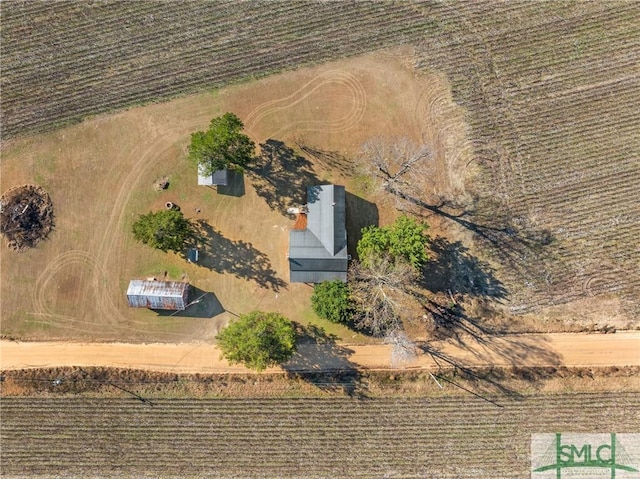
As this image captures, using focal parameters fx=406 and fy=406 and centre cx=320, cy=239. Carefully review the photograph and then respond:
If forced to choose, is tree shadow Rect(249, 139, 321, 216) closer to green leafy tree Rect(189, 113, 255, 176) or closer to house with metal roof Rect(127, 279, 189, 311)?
green leafy tree Rect(189, 113, 255, 176)

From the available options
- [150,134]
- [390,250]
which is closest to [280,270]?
[390,250]

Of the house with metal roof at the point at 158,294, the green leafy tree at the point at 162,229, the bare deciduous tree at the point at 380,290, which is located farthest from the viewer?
the house with metal roof at the point at 158,294

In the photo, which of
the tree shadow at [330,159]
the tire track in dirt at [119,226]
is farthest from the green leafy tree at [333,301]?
the tire track in dirt at [119,226]

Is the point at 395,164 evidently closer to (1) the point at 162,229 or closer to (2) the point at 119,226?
(1) the point at 162,229

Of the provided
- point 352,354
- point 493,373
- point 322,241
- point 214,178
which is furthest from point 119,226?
point 493,373

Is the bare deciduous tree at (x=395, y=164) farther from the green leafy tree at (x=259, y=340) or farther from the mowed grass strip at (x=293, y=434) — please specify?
the mowed grass strip at (x=293, y=434)

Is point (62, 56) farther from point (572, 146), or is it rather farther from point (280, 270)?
point (572, 146)
